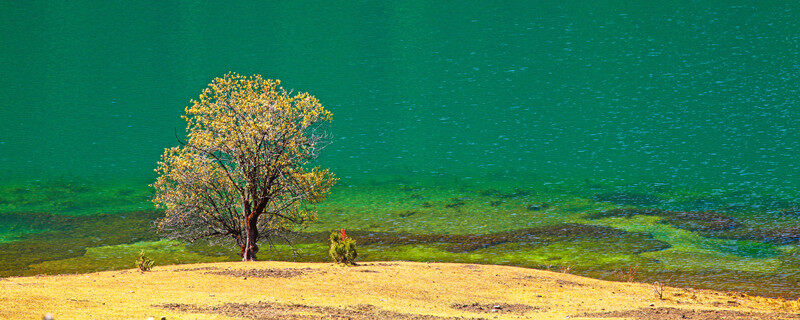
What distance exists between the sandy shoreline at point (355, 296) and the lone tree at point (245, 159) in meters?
5.82

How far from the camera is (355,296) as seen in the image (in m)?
20.3

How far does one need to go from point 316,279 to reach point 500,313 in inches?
287

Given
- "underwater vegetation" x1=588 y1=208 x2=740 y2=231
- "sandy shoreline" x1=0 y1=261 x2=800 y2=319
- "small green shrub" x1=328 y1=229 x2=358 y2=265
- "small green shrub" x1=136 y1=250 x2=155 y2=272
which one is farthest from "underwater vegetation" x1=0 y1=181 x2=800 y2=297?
"small green shrub" x1=136 y1=250 x2=155 y2=272

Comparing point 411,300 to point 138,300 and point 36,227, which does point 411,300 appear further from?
point 36,227

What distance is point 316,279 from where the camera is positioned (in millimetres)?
23234

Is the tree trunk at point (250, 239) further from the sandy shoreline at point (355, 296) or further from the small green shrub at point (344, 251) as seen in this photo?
the small green shrub at point (344, 251)

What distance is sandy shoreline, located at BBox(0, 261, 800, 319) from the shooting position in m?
15.8

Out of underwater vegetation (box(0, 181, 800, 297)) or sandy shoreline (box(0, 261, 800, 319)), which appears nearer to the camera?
sandy shoreline (box(0, 261, 800, 319))

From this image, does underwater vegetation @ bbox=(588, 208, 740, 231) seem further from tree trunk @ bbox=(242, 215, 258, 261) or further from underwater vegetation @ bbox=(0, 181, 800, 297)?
tree trunk @ bbox=(242, 215, 258, 261)

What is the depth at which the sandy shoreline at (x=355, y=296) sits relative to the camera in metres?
15.8

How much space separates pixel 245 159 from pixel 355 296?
13595 millimetres

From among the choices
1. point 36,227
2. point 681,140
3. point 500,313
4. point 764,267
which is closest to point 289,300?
point 500,313

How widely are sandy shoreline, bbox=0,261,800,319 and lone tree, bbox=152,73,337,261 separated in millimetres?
5816

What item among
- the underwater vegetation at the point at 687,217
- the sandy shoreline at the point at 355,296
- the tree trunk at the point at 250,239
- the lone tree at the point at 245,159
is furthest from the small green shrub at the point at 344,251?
the underwater vegetation at the point at 687,217
